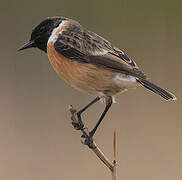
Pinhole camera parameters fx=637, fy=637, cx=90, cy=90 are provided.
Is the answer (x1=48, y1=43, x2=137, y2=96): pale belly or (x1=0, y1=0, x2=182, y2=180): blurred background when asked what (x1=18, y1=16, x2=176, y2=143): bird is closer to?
(x1=48, y1=43, x2=137, y2=96): pale belly

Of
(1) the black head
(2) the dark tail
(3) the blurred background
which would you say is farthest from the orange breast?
(3) the blurred background

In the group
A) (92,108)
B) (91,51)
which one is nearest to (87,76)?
(91,51)

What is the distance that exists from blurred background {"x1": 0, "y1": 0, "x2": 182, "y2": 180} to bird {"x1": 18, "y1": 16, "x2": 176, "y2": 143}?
162 centimetres

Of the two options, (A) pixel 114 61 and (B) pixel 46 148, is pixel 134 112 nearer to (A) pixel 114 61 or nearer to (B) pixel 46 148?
(B) pixel 46 148

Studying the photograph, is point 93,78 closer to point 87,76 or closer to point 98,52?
point 87,76

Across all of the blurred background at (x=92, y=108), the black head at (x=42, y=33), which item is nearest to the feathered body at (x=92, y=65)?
the black head at (x=42, y=33)

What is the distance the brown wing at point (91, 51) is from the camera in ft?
14.6

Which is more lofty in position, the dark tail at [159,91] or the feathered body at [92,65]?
the feathered body at [92,65]

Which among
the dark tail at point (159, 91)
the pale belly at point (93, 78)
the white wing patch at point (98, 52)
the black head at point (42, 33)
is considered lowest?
the dark tail at point (159, 91)

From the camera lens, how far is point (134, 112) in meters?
6.37

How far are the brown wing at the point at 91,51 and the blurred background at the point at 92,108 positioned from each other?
173 cm

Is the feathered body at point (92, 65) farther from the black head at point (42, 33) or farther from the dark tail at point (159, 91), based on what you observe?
the black head at point (42, 33)

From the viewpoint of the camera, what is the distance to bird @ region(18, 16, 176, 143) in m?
4.44

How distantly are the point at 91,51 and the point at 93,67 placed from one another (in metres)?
0.14
